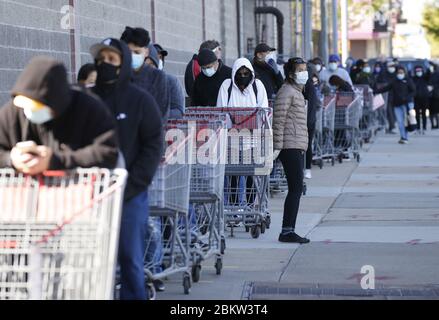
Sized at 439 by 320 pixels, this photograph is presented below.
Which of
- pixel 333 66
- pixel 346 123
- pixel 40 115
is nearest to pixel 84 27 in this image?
pixel 346 123

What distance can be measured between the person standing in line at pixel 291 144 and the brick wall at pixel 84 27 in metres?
2.61

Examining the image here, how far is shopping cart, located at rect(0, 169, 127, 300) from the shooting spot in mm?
6320

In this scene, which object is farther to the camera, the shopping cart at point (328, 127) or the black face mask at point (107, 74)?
the shopping cart at point (328, 127)

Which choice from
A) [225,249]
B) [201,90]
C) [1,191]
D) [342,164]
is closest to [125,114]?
[1,191]

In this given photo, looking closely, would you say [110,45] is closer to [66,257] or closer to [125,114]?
[125,114]

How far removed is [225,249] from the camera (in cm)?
1254

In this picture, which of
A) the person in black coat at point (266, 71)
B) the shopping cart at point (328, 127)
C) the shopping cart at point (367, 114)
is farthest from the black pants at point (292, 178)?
the shopping cart at point (367, 114)

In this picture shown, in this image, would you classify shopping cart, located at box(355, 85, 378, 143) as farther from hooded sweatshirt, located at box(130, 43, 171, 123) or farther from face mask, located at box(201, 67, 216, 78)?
hooded sweatshirt, located at box(130, 43, 171, 123)

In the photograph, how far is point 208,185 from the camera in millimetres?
10906

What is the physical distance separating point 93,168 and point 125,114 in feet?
3.21

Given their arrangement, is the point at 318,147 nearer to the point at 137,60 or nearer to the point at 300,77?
the point at 300,77

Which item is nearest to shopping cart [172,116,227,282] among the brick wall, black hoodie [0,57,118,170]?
the brick wall

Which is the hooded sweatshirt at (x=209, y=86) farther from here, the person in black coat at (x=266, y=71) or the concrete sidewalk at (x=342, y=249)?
the person in black coat at (x=266, y=71)

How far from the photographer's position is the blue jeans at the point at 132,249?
7.64 metres
